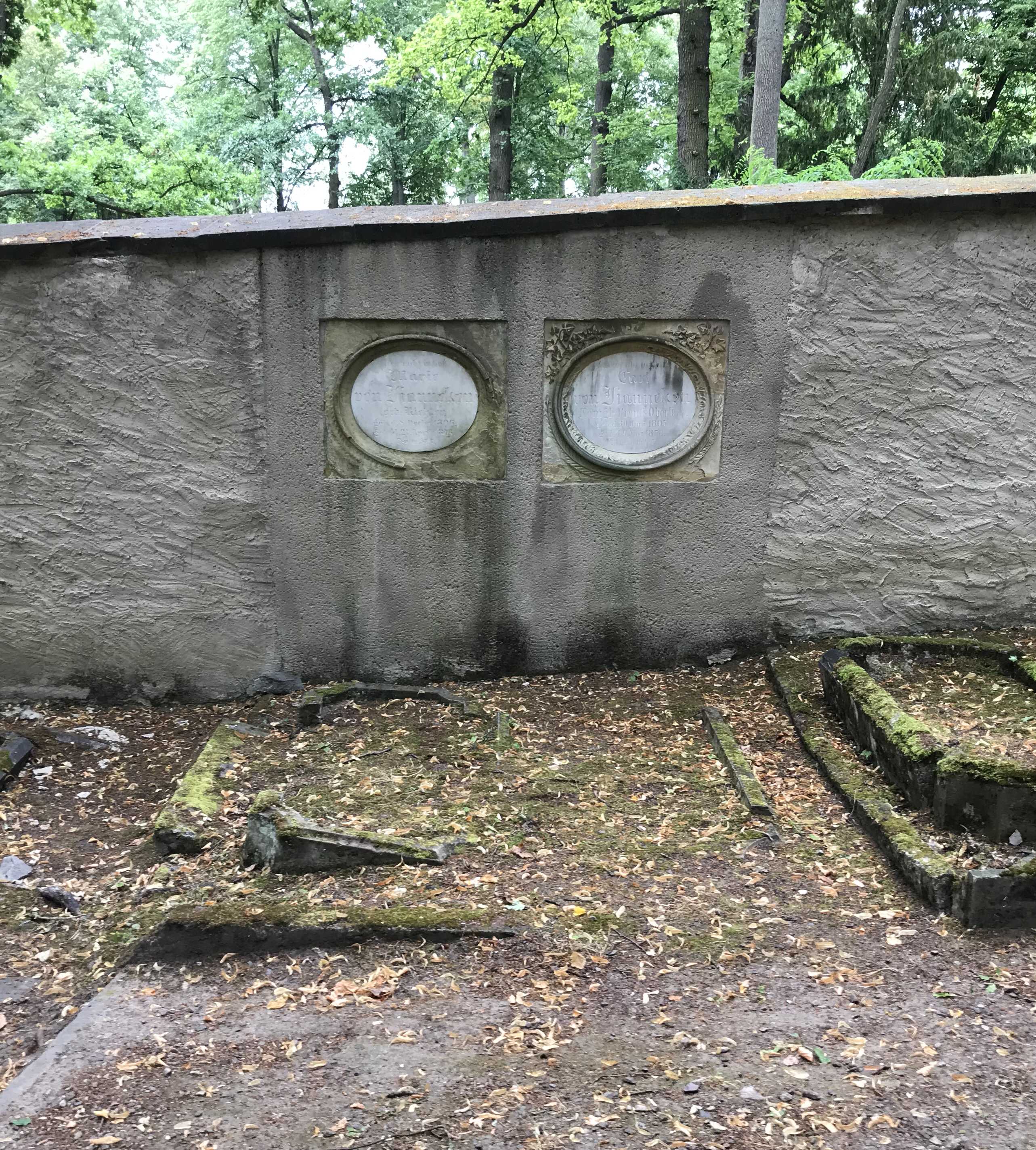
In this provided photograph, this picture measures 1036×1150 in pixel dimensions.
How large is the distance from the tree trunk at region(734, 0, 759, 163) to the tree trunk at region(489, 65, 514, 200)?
16.2ft

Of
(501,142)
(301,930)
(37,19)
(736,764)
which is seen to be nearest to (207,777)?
(301,930)

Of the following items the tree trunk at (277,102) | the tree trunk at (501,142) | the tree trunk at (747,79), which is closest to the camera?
the tree trunk at (747,79)

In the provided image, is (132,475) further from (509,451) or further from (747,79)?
(747,79)

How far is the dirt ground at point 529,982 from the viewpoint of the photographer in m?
2.45

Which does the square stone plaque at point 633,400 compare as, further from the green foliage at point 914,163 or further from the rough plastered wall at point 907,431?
the green foliage at point 914,163

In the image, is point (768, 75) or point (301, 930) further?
point (768, 75)

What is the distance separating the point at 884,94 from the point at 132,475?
1110 cm

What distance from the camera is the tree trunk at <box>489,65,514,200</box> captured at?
18453mm

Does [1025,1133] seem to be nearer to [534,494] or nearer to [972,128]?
[534,494]

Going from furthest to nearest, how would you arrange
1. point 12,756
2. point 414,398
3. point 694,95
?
point 694,95, point 414,398, point 12,756

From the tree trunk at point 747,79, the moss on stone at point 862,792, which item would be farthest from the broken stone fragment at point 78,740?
the tree trunk at point 747,79

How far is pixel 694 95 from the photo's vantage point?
12.1m

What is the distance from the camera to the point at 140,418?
543cm

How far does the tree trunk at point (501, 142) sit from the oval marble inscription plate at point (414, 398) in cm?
1421
